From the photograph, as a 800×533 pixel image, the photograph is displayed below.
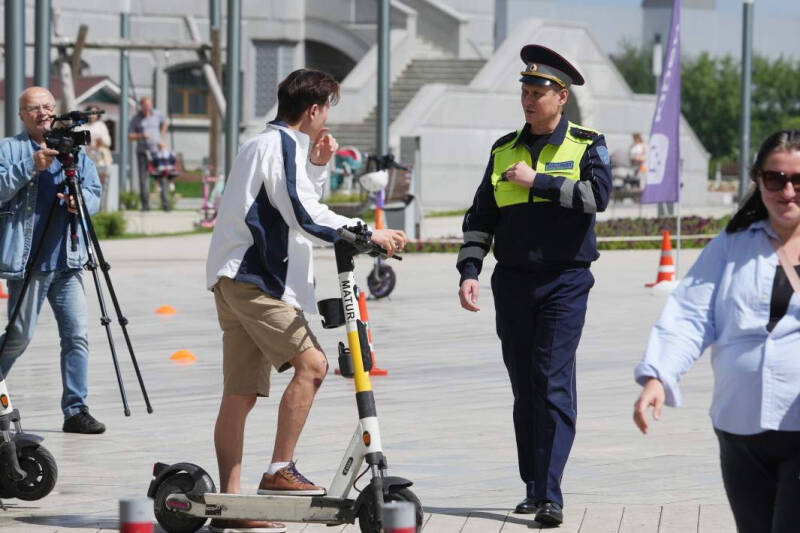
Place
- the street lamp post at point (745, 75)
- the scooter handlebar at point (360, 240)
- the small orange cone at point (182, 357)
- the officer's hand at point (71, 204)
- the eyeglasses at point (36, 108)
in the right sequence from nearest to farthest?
the scooter handlebar at point (360, 240) < the officer's hand at point (71, 204) < the eyeglasses at point (36, 108) < the small orange cone at point (182, 357) < the street lamp post at point (745, 75)

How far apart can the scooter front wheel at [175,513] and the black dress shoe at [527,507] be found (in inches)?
48.7

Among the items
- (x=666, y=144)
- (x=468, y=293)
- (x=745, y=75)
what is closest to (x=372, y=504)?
(x=468, y=293)

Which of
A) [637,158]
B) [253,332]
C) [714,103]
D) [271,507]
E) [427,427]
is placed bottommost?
[427,427]

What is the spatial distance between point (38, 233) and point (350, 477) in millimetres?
2948

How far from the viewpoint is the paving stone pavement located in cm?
666

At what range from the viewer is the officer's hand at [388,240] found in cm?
580

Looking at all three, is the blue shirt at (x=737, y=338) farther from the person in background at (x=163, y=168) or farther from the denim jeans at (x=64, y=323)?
the person in background at (x=163, y=168)

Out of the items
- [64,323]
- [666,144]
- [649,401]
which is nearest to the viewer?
[649,401]

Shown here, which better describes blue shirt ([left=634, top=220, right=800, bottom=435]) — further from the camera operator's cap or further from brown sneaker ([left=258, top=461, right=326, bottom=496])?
the camera operator's cap

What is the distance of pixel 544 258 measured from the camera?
21.3 feet

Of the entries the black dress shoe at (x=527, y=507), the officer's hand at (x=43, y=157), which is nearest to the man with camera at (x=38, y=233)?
the officer's hand at (x=43, y=157)

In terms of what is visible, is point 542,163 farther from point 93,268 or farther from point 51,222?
point 51,222

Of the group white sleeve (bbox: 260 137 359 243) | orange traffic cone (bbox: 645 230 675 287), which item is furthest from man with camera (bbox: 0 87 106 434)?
orange traffic cone (bbox: 645 230 675 287)

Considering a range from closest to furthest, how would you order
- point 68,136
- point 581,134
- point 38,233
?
point 581,134 < point 68,136 < point 38,233
